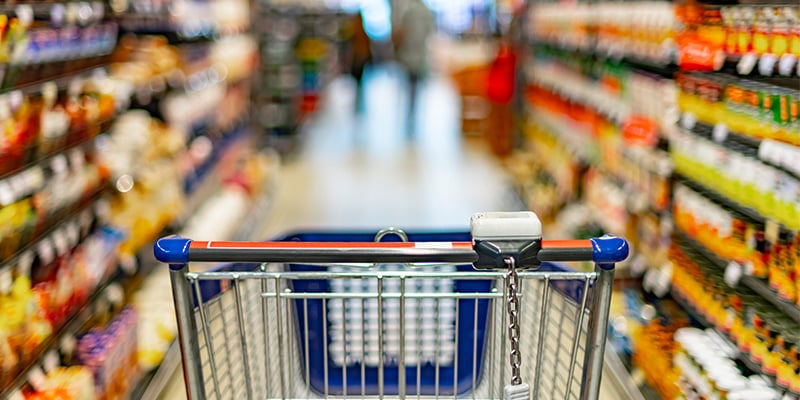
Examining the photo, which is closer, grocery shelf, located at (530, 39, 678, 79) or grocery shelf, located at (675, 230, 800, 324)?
grocery shelf, located at (675, 230, 800, 324)

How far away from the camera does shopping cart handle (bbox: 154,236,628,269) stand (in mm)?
1500

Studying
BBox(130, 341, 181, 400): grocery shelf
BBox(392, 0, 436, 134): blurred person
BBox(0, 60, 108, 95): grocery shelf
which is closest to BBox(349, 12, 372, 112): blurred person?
BBox(392, 0, 436, 134): blurred person

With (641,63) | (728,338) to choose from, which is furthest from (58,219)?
(641,63)

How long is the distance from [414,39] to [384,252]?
28.4ft

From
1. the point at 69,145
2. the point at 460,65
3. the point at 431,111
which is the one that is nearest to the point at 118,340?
the point at 69,145

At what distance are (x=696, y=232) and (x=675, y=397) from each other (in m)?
0.65

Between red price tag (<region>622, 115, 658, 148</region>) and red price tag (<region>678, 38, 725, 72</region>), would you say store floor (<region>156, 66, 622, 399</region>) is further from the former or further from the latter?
→ red price tag (<region>678, 38, 725, 72</region>)

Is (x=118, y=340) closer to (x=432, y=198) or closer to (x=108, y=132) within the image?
(x=108, y=132)

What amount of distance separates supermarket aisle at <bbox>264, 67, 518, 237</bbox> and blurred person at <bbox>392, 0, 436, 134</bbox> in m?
0.80

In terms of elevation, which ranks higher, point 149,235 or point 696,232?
point 696,232

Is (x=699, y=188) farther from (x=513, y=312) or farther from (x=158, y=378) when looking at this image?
(x=158, y=378)

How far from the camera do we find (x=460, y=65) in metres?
10.2

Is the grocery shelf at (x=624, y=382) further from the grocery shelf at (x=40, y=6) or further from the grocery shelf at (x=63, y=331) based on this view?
the grocery shelf at (x=40, y=6)

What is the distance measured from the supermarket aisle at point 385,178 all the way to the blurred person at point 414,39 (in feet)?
2.63
